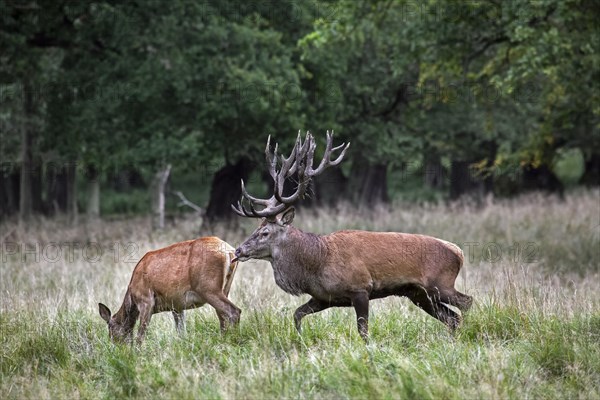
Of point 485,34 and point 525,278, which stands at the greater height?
point 485,34

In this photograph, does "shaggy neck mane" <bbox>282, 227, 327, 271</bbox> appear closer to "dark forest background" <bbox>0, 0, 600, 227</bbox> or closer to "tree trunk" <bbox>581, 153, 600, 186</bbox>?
"dark forest background" <bbox>0, 0, 600, 227</bbox>

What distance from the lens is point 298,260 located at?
8.40 metres

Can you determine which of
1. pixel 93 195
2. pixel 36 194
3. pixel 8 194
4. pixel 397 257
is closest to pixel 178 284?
pixel 397 257

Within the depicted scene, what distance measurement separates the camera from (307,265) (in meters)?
8.34

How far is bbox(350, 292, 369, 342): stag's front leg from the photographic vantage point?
797 cm

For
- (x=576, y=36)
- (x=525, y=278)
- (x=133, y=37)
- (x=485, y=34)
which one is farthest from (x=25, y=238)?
(x=525, y=278)

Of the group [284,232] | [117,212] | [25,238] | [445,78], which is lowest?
[117,212]

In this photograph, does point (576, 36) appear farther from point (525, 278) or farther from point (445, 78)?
point (525, 278)

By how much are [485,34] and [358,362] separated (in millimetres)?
10474

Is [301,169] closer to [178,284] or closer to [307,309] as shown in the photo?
[307,309]

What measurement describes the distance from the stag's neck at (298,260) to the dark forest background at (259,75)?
6888mm

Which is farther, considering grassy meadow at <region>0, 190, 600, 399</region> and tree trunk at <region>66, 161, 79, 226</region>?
tree trunk at <region>66, 161, 79, 226</region>

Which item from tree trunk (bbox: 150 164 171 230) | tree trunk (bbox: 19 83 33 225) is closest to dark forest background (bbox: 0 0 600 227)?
tree trunk (bbox: 19 83 33 225)

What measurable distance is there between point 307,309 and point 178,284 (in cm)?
142
